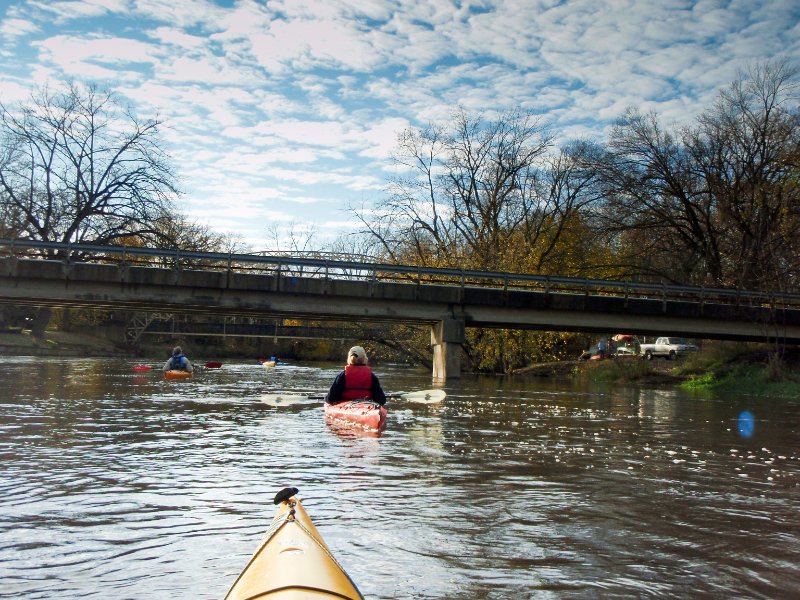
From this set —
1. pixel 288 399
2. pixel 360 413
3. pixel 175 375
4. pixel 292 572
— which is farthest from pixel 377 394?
pixel 175 375

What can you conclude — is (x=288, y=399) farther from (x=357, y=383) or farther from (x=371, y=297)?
(x=371, y=297)

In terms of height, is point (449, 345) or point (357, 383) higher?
point (449, 345)

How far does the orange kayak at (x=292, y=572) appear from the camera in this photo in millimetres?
3275

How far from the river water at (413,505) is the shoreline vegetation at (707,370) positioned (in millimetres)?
14982

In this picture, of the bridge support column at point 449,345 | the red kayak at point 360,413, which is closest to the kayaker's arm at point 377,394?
the red kayak at point 360,413

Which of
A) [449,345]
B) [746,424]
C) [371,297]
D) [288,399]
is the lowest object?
[746,424]

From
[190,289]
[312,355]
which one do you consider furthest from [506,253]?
[312,355]

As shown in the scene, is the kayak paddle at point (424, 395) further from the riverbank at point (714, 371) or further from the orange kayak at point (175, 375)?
the riverbank at point (714, 371)

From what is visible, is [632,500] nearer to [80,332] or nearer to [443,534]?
[443,534]

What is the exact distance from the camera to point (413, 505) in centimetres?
698

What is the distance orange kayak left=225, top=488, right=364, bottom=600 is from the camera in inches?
129

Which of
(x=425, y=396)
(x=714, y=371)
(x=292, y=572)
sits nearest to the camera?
(x=292, y=572)

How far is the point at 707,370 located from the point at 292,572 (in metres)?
32.9

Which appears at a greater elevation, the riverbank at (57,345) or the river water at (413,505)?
the riverbank at (57,345)
